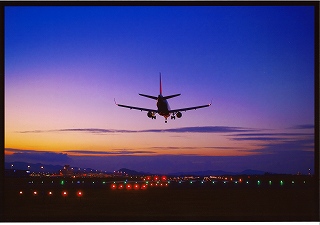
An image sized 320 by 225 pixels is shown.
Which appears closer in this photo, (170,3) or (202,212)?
(170,3)

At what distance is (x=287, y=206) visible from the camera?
88.8ft

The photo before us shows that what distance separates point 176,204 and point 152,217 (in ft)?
21.7

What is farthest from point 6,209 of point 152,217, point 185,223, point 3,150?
point 185,223

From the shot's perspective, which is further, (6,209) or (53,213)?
(6,209)

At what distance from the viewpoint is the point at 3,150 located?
20.5 m

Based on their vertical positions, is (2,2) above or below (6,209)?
above

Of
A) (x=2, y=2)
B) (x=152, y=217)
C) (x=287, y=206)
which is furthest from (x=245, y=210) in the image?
(x=2, y=2)

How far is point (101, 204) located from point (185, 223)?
853cm

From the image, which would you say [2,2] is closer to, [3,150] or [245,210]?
[3,150]

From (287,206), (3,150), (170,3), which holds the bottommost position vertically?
(287,206)

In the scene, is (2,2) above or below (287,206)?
above

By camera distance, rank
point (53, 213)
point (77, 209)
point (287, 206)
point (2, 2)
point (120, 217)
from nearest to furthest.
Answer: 1. point (2, 2)
2. point (120, 217)
3. point (53, 213)
4. point (77, 209)
5. point (287, 206)

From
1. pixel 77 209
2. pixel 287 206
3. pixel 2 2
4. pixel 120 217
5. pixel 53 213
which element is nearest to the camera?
pixel 2 2

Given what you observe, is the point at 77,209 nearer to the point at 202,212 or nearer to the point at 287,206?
the point at 202,212
